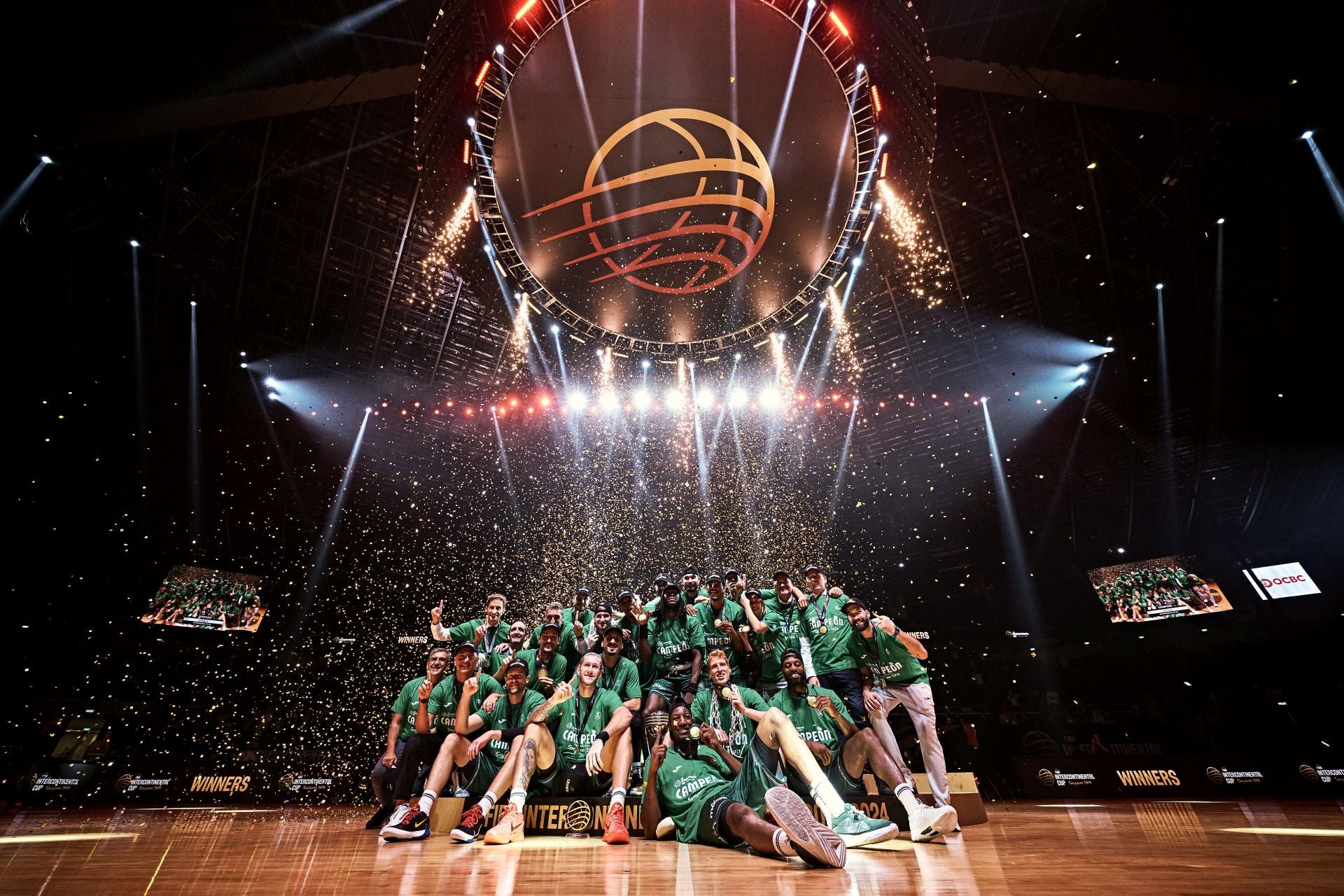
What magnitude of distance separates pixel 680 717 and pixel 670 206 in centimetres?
337

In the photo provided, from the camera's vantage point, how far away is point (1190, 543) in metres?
12.7

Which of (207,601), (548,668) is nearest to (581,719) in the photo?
(548,668)

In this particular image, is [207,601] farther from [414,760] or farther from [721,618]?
[721,618]

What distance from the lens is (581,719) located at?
5.21m

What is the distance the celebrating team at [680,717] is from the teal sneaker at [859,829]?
1 cm

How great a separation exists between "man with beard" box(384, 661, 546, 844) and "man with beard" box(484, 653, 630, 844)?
0.19 m

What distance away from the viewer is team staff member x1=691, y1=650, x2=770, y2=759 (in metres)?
4.39

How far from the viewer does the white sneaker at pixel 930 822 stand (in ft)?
13.1

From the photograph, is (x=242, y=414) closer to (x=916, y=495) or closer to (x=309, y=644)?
(x=309, y=644)

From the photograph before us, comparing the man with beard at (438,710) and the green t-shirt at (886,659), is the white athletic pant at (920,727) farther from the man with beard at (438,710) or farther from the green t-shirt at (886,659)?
the man with beard at (438,710)

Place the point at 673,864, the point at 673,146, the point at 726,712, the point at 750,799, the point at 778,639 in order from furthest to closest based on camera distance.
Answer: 1. the point at 778,639
2. the point at 726,712
3. the point at 750,799
4. the point at 673,146
5. the point at 673,864

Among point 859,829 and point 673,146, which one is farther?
point 673,146

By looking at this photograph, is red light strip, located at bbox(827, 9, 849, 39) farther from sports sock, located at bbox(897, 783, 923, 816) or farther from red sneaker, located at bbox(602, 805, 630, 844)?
red sneaker, located at bbox(602, 805, 630, 844)

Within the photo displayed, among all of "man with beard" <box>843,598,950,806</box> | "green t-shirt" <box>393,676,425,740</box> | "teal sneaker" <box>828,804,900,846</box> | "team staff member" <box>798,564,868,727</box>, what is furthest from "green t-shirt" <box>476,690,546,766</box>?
"man with beard" <box>843,598,950,806</box>
